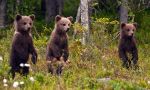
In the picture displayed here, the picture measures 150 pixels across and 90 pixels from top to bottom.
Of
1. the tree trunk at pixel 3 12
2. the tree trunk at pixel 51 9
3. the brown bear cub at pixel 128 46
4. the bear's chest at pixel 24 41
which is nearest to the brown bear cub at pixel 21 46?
the bear's chest at pixel 24 41

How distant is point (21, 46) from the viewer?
12.6 meters

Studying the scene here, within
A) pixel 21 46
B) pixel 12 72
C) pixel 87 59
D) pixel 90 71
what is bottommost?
pixel 87 59

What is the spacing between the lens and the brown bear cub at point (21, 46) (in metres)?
12.6

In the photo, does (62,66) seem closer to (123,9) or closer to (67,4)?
(123,9)

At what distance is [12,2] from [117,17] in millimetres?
5116

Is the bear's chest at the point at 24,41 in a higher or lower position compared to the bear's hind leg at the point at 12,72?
higher

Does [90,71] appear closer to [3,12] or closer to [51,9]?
[3,12]

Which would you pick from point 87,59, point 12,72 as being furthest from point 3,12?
point 12,72

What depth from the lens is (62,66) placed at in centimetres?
1298

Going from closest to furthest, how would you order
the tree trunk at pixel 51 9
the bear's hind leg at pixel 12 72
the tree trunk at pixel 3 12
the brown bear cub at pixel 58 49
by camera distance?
1. the bear's hind leg at pixel 12 72
2. the brown bear cub at pixel 58 49
3. the tree trunk at pixel 3 12
4. the tree trunk at pixel 51 9

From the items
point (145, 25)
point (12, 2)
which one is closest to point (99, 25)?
point (145, 25)

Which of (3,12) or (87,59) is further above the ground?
(3,12)

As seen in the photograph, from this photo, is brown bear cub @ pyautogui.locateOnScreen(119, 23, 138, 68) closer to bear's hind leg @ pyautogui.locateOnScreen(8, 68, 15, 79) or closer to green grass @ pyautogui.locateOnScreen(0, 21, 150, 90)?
green grass @ pyautogui.locateOnScreen(0, 21, 150, 90)

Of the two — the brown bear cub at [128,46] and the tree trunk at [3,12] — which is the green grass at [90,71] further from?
the tree trunk at [3,12]
